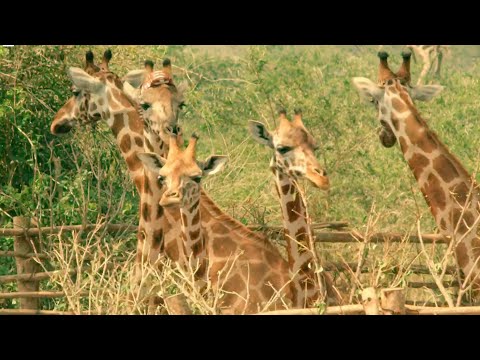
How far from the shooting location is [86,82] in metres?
9.83

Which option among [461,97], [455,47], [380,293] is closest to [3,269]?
[380,293]

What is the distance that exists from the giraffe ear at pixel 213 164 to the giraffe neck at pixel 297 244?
35 centimetres

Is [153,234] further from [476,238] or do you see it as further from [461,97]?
[461,97]

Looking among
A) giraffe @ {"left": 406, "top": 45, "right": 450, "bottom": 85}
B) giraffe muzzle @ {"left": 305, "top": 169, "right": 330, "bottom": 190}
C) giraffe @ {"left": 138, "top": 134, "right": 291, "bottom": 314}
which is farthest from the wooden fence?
giraffe @ {"left": 406, "top": 45, "right": 450, "bottom": 85}

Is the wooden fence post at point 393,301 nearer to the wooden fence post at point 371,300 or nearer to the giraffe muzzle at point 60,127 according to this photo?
the wooden fence post at point 371,300

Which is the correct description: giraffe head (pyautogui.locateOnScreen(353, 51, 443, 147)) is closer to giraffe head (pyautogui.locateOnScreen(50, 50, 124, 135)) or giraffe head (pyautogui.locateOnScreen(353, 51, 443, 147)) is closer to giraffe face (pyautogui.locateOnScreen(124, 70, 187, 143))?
giraffe face (pyautogui.locateOnScreen(124, 70, 187, 143))

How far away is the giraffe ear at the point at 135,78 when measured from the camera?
10219 millimetres

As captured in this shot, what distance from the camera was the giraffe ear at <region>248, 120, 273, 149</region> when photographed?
9000 millimetres

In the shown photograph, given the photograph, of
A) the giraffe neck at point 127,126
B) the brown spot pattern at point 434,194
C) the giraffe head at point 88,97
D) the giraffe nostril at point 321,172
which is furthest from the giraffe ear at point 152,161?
the brown spot pattern at point 434,194

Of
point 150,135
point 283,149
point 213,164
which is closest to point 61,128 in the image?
point 150,135

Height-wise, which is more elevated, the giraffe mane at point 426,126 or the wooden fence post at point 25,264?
the giraffe mane at point 426,126

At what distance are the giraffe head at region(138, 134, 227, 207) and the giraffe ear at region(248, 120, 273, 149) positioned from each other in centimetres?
28

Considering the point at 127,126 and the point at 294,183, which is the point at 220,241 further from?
the point at 127,126

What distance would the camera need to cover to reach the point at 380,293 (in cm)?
662
